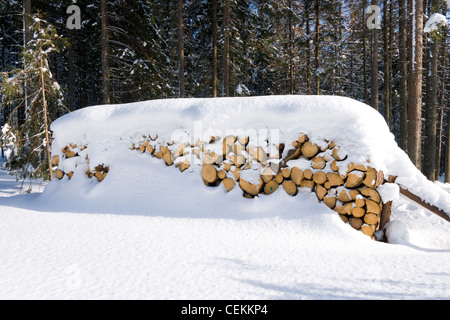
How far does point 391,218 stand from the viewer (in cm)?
412

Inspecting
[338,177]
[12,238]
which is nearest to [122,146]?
[12,238]

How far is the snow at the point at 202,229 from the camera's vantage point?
2059 mm

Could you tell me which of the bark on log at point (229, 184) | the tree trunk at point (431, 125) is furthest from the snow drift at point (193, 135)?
the tree trunk at point (431, 125)

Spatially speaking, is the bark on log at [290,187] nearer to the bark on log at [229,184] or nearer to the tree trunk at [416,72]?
the bark on log at [229,184]

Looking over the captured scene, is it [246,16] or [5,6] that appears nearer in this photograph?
[5,6]

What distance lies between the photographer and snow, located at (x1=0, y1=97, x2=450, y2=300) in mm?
2059

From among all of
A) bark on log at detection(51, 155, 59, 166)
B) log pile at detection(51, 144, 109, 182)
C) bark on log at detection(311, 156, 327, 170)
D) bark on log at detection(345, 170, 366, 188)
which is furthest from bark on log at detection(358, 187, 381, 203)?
bark on log at detection(51, 155, 59, 166)

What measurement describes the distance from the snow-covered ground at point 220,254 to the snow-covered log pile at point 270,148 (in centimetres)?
29

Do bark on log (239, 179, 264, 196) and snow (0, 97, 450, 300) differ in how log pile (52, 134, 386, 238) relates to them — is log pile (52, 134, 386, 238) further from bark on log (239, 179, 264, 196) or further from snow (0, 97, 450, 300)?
snow (0, 97, 450, 300)

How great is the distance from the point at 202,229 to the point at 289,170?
1528mm

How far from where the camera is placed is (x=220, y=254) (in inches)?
105

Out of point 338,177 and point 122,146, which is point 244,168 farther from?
point 122,146

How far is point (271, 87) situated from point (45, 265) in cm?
1678

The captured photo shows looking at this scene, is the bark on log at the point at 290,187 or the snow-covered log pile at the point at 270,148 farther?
the bark on log at the point at 290,187
